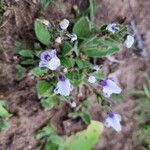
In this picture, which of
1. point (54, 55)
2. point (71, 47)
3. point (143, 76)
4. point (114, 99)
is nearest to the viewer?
point (54, 55)

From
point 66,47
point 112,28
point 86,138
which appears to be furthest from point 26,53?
point 86,138

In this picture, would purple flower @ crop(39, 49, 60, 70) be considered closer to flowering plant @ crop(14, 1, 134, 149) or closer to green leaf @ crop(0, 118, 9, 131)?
flowering plant @ crop(14, 1, 134, 149)

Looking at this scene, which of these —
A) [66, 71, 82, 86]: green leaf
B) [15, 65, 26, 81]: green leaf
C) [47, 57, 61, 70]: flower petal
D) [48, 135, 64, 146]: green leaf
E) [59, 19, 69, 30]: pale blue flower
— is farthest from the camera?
[48, 135, 64, 146]: green leaf

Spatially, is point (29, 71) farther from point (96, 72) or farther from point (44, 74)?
point (96, 72)

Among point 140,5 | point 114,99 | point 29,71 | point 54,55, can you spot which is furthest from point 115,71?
point 54,55

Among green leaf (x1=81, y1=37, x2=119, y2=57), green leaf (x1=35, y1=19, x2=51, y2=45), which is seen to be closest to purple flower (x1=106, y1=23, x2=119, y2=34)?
green leaf (x1=81, y1=37, x2=119, y2=57)

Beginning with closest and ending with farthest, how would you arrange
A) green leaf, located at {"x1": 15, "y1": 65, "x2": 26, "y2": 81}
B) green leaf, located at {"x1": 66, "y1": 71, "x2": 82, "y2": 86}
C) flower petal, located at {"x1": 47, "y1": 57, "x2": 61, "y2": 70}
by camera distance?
flower petal, located at {"x1": 47, "y1": 57, "x2": 61, "y2": 70} → green leaf, located at {"x1": 66, "y1": 71, "x2": 82, "y2": 86} → green leaf, located at {"x1": 15, "y1": 65, "x2": 26, "y2": 81}
